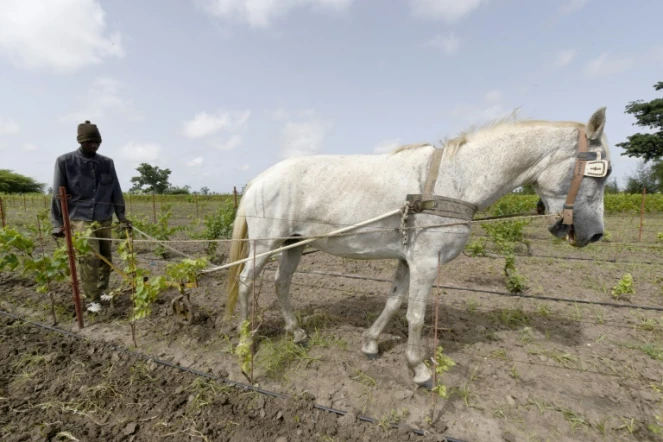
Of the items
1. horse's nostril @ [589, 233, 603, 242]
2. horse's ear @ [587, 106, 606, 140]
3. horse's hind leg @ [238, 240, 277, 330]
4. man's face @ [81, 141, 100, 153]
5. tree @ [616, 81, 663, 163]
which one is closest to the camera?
horse's ear @ [587, 106, 606, 140]

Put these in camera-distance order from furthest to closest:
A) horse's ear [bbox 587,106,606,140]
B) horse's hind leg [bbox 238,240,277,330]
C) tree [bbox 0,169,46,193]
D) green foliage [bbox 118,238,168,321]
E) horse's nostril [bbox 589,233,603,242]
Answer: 1. tree [bbox 0,169,46,193]
2. green foliage [bbox 118,238,168,321]
3. horse's hind leg [bbox 238,240,277,330]
4. horse's nostril [bbox 589,233,603,242]
5. horse's ear [bbox 587,106,606,140]

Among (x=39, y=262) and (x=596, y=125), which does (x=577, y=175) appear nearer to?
(x=596, y=125)

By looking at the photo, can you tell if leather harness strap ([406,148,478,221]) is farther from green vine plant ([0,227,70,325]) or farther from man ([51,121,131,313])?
green vine plant ([0,227,70,325])

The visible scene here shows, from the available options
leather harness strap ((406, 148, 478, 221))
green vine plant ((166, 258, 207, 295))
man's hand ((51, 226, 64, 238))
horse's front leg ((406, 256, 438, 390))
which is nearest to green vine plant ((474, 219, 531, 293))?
leather harness strap ((406, 148, 478, 221))

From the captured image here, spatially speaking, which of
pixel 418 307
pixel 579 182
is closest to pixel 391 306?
pixel 418 307

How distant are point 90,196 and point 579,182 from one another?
4.95 m

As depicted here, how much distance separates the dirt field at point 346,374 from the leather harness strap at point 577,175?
143 cm

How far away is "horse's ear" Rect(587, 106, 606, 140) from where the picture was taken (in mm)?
2129

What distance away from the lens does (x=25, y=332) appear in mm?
3354

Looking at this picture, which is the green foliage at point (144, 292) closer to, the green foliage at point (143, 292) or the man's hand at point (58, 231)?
the green foliage at point (143, 292)

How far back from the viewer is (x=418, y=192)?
8.13 ft

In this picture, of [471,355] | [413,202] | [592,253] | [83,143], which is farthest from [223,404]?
[592,253]

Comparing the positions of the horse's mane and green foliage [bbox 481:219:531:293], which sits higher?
the horse's mane

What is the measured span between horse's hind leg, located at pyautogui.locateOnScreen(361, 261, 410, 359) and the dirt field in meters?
0.12
